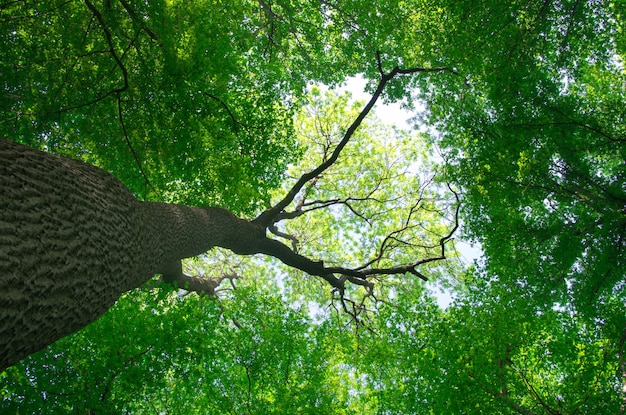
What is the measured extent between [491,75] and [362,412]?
9.81 meters

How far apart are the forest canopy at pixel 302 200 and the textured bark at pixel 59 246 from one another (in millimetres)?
3286

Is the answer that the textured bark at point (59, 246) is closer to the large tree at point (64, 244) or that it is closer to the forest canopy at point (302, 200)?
the large tree at point (64, 244)

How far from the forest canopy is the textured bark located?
329cm

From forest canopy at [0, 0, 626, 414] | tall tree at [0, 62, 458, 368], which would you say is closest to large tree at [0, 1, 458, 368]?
tall tree at [0, 62, 458, 368]

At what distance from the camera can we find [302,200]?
12.6 m

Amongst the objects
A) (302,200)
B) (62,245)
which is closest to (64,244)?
(62,245)

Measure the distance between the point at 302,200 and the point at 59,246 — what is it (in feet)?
32.1

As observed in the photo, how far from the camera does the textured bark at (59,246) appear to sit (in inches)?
98.6

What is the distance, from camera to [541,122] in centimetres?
902

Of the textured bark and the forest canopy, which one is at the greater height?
the forest canopy

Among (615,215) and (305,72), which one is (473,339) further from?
(305,72)

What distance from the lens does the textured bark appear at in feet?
8.21

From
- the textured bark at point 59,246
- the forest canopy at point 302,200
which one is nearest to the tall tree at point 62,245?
the textured bark at point 59,246

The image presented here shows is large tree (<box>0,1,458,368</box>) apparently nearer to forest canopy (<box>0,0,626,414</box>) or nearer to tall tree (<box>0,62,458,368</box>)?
tall tree (<box>0,62,458,368</box>)
